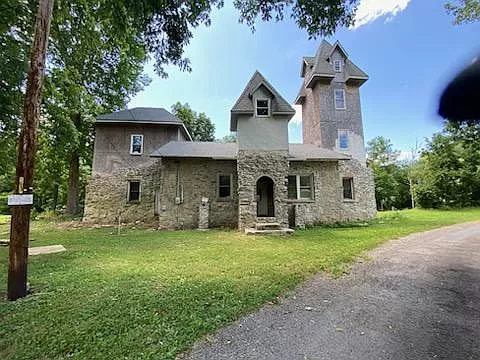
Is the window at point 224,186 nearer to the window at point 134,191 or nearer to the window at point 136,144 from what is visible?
the window at point 134,191

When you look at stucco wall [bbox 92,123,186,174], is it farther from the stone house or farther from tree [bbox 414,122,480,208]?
tree [bbox 414,122,480,208]

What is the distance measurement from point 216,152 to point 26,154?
10468 mm

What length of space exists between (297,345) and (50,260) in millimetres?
6670

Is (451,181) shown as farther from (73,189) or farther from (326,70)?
(73,189)

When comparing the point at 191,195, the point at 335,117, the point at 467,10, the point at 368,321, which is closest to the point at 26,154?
the point at 368,321

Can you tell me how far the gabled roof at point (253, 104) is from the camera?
42.2 feet

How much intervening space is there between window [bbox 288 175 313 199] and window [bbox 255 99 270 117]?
395cm

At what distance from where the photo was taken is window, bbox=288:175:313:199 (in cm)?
1497

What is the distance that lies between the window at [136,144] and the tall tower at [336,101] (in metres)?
11.7

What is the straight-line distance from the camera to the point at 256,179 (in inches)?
503

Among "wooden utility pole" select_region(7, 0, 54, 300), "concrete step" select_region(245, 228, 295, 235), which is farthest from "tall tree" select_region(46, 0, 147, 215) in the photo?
"concrete step" select_region(245, 228, 295, 235)

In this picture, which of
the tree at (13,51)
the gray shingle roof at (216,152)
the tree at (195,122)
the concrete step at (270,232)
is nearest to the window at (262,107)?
the gray shingle roof at (216,152)

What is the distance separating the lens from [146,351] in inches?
108

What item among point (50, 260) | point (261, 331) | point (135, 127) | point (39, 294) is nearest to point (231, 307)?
point (261, 331)
